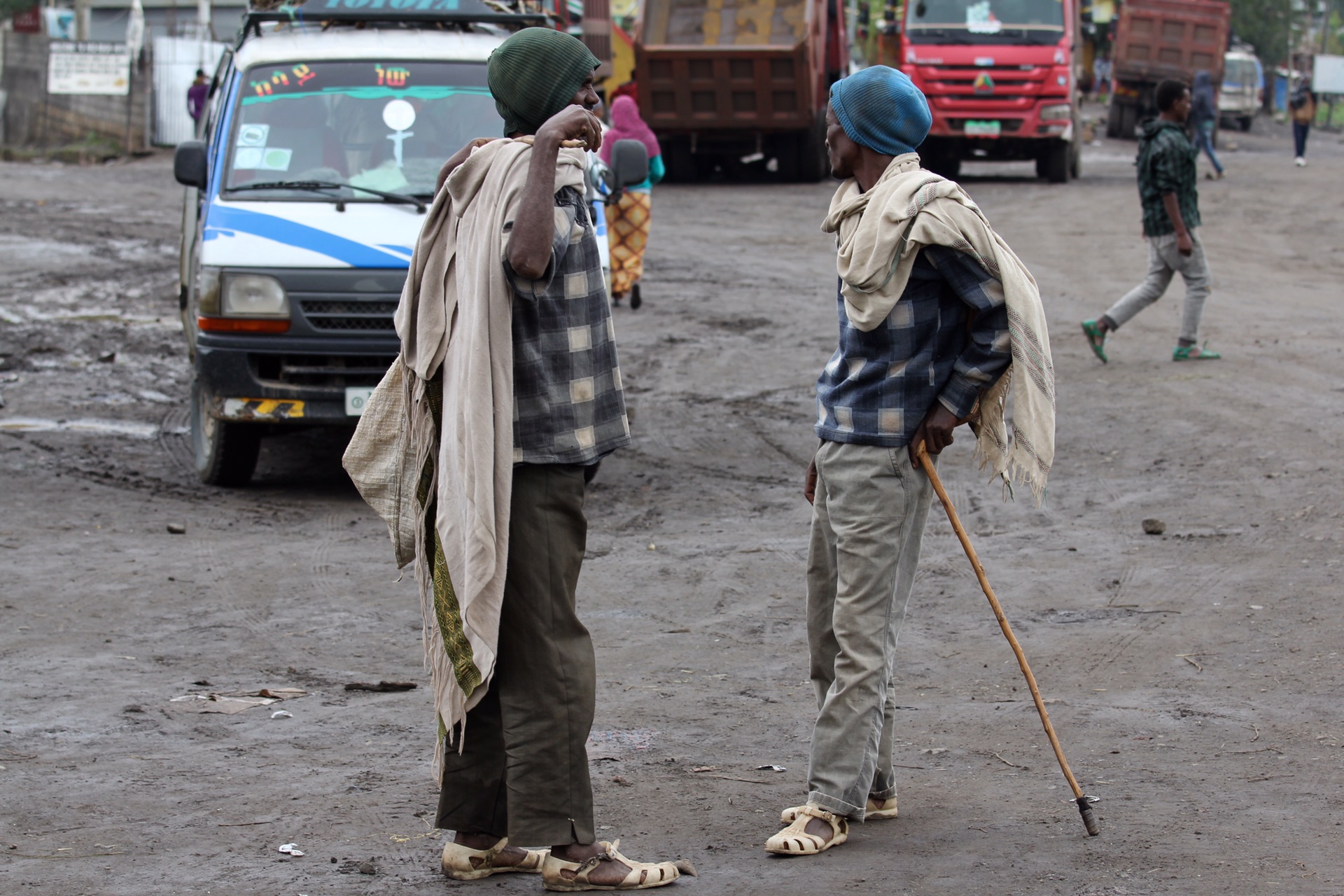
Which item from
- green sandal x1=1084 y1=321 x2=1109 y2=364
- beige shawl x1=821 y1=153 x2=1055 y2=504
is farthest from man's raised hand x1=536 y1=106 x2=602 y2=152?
green sandal x1=1084 y1=321 x2=1109 y2=364

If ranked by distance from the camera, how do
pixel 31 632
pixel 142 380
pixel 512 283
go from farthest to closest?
pixel 142 380
pixel 31 632
pixel 512 283

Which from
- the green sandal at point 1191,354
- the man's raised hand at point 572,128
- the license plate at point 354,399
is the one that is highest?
the man's raised hand at point 572,128

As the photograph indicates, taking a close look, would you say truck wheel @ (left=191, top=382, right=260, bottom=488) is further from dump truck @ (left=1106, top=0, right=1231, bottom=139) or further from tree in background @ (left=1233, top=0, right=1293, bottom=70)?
tree in background @ (left=1233, top=0, right=1293, bottom=70)

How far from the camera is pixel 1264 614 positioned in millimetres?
5477

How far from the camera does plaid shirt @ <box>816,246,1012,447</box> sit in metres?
3.40

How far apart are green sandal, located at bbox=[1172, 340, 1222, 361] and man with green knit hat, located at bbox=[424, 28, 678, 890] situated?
785 cm

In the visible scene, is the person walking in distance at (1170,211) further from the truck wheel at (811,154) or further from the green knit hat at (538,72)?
the truck wheel at (811,154)

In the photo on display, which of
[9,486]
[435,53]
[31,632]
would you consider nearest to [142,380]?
[9,486]

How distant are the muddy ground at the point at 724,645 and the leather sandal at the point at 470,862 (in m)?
0.03

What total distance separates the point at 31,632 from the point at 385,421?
2.66 m

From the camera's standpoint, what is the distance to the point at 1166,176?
31.3 ft

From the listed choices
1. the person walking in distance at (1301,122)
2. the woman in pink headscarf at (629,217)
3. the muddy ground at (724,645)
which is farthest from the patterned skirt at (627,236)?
the person walking in distance at (1301,122)

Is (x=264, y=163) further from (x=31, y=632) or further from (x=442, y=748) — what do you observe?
(x=442, y=748)

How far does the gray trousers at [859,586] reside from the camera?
136 inches
